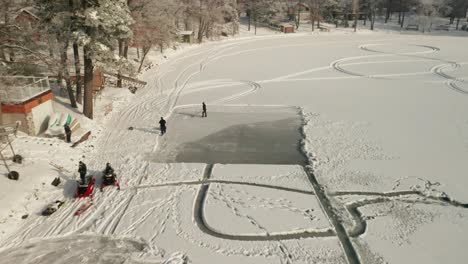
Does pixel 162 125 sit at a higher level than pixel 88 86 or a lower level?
lower

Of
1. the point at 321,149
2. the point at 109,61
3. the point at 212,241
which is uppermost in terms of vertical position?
the point at 109,61

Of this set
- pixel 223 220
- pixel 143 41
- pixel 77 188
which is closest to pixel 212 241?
pixel 223 220

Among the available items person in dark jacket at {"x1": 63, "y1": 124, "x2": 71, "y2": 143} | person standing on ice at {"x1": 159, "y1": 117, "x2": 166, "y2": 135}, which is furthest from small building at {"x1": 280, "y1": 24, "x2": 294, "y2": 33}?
person in dark jacket at {"x1": 63, "y1": 124, "x2": 71, "y2": 143}

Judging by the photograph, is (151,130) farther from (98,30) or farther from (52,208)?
(52,208)

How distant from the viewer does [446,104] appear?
89.7 feet

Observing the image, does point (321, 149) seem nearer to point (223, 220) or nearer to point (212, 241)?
point (223, 220)

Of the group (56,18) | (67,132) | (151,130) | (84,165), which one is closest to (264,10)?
(151,130)

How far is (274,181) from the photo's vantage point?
16453 mm

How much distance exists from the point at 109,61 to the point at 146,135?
18.9 ft

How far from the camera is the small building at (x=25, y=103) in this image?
1839 cm

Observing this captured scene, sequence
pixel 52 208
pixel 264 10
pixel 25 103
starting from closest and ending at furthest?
pixel 52 208
pixel 25 103
pixel 264 10

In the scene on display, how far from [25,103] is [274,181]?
14.3 m

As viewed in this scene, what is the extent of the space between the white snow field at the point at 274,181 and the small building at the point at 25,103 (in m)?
2.88

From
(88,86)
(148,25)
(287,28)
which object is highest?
(287,28)
